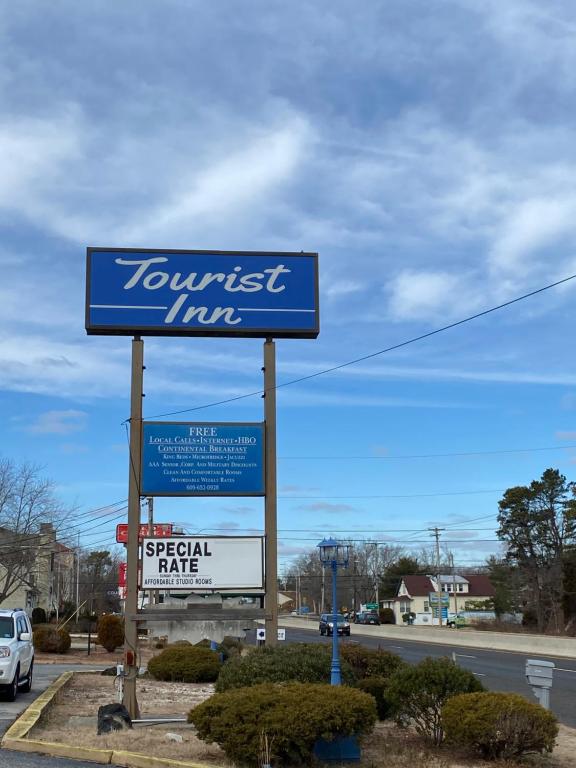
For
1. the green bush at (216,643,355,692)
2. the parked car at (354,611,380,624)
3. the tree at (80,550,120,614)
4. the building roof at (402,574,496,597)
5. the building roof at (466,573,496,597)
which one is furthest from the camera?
the building roof at (466,573,496,597)

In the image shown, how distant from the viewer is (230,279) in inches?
526

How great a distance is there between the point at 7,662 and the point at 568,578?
55172mm

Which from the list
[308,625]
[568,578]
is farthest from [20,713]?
[308,625]

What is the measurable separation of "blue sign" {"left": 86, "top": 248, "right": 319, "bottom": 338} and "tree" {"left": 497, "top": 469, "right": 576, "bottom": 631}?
54344mm

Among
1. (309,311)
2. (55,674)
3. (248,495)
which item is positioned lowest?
(55,674)

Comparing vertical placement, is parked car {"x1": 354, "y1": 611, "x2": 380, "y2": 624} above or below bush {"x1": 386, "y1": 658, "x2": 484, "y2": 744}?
below

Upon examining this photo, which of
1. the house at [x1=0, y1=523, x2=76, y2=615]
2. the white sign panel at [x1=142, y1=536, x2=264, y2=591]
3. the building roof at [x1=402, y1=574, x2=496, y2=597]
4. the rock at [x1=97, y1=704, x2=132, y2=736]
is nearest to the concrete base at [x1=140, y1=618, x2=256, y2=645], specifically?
the white sign panel at [x1=142, y1=536, x2=264, y2=591]

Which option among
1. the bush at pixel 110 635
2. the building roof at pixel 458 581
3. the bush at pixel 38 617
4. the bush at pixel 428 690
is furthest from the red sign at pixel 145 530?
the building roof at pixel 458 581

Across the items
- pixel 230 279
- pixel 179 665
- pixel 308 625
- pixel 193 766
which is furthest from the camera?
pixel 308 625

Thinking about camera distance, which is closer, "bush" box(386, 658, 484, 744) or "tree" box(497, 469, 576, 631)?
"bush" box(386, 658, 484, 744)

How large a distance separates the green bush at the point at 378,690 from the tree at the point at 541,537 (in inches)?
2155

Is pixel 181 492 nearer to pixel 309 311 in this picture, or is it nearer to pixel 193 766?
pixel 309 311

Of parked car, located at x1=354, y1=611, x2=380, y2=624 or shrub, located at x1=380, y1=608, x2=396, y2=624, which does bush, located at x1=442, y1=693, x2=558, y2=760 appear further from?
shrub, located at x1=380, y1=608, x2=396, y2=624

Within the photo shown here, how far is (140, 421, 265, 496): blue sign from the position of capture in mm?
12586
